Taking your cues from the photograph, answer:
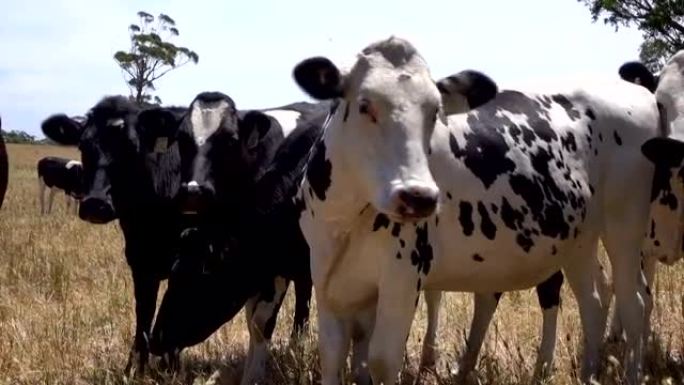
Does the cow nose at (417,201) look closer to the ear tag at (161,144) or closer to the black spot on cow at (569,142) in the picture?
the black spot on cow at (569,142)

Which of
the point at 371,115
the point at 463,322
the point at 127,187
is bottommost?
the point at 463,322

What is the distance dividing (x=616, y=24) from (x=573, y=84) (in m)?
20.1

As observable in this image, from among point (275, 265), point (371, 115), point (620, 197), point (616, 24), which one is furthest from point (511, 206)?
point (616, 24)

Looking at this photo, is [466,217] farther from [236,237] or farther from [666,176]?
Answer: [236,237]

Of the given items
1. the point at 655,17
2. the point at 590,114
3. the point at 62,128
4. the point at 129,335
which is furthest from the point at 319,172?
the point at 655,17

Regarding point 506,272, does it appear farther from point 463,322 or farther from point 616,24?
point 616,24

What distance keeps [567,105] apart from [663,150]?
2.50 feet

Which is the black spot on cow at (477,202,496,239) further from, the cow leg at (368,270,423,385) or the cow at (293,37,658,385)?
the cow leg at (368,270,423,385)

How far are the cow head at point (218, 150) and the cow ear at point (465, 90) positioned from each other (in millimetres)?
1796

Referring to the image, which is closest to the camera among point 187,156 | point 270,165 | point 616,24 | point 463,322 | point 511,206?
point 511,206

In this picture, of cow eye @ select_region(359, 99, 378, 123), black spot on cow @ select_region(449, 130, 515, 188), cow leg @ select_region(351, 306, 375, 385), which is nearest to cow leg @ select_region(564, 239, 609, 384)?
black spot on cow @ select_region(449, 130, 515, 188)

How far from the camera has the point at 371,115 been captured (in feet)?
14.4

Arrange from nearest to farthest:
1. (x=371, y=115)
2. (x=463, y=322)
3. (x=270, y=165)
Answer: (x=371, y=115) < (x=270, y=165) < (x=463, y=322)

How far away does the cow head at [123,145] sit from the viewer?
6828mm
